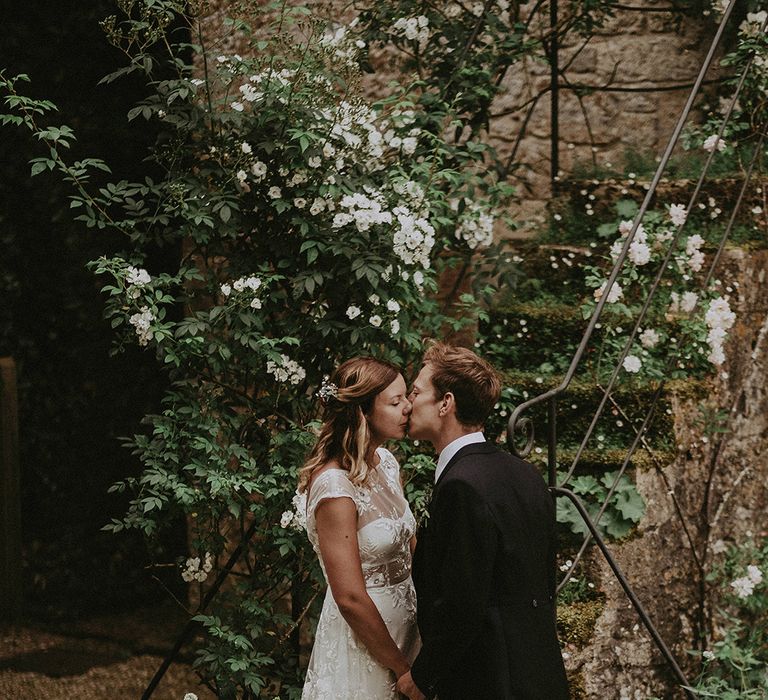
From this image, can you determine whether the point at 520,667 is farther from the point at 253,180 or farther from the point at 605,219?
the point at 605,219

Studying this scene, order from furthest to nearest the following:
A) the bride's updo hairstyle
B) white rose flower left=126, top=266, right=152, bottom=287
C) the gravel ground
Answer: the gravel ground → white rose flower left=126, top=266, right=152, bottom=287 → the bride's updo hairstyle

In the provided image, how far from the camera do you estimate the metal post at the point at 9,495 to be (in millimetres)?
5668

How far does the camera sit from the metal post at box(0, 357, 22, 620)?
5668 millimetres

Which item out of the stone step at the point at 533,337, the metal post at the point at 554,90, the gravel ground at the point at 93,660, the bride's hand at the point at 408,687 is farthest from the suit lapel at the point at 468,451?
the gravel ground at the point at 93,660

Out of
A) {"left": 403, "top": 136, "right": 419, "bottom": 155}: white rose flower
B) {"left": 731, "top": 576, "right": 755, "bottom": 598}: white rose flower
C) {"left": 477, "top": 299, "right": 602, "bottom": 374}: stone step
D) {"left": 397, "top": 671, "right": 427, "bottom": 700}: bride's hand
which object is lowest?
{"left": 731, "top": 576, "right": 755, "bottom": 598}: white rose flower

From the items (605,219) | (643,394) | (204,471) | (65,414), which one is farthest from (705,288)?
(65,414)

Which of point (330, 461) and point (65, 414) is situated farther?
point (65, 414)

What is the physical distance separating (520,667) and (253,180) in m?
1.94

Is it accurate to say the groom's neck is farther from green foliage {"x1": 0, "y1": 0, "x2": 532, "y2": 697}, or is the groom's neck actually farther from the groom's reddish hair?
green foliage {"x1": 0, "y1": 0, "x2": 532, "y2": 697}

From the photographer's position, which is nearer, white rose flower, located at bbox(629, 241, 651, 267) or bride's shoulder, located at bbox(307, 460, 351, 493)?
bride's shoulder, located at bbox(307, 460, 351, 493)

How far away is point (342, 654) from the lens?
105 inches

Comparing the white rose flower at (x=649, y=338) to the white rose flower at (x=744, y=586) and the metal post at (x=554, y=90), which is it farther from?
the metal post at (x=554, y=90)

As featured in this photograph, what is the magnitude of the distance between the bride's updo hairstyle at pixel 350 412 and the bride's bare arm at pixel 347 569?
12cm

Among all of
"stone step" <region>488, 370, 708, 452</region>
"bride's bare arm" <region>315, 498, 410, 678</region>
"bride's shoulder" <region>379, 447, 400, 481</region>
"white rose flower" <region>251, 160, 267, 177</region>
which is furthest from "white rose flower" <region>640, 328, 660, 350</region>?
"bride's bare arm" <region>315, 498, 410, 678</region>
